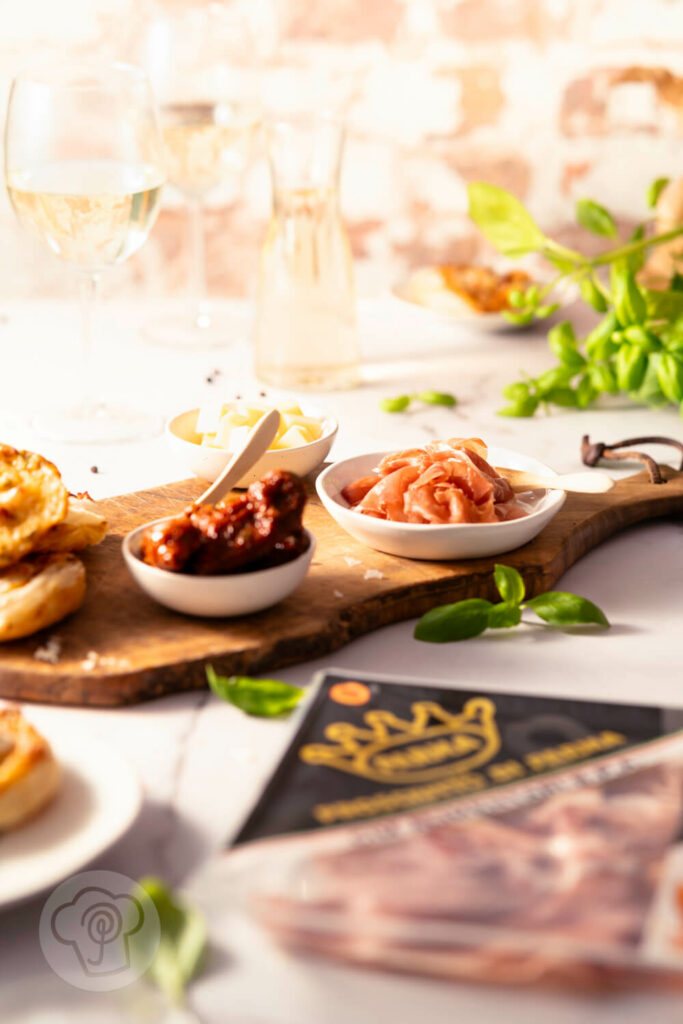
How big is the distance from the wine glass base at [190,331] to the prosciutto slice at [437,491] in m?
0.91

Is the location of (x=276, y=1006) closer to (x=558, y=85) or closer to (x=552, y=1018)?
(x=552, y=1018)

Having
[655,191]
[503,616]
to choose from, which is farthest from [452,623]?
[655,191]

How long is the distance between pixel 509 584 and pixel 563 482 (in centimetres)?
Result: 20

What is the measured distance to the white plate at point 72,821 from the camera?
619 millimetres

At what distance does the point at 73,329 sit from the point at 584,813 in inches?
65.3

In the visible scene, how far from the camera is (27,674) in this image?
0.87 metres

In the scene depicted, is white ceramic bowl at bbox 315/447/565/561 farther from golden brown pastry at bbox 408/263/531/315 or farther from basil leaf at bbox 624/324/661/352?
golden brown pastry at bbox 408/263/531/315

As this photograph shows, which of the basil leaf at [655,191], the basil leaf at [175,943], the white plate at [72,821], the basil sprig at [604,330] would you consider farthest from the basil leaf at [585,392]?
the basil leaf at [175,943]

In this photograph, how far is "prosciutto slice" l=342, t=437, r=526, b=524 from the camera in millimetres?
1075

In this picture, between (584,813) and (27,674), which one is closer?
(584,813)

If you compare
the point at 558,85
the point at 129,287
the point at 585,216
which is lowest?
the point at 129,287

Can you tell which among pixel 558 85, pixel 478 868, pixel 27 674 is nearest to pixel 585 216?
pixel 558 85

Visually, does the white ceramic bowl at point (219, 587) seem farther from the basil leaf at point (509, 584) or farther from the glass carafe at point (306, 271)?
the glass carafe at point (306, 271)

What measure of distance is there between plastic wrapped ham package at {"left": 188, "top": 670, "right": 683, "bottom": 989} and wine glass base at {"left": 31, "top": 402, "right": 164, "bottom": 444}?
875mm
